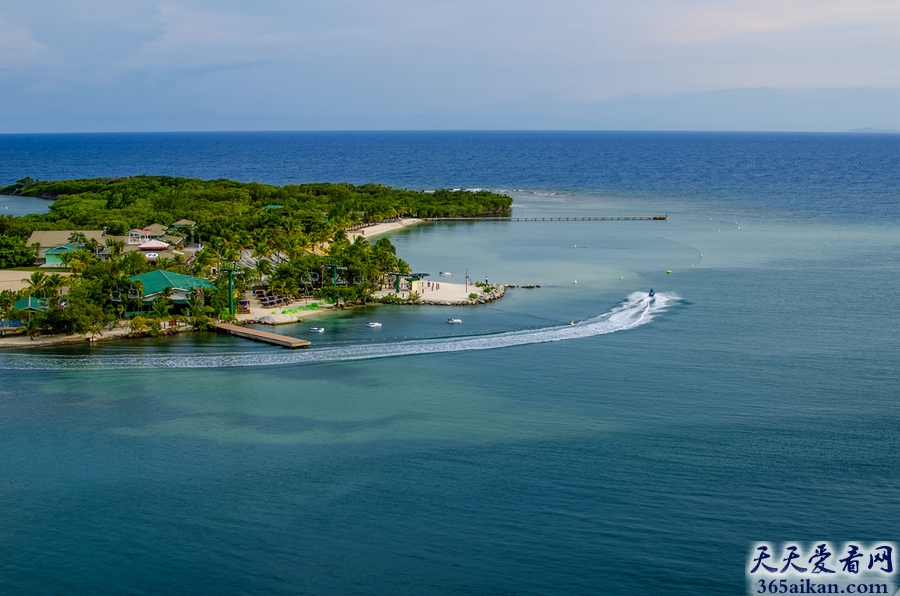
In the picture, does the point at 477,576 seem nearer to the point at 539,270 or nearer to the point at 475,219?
the point at 539,270

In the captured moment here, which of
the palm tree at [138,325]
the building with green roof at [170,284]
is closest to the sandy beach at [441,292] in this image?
the building with green roof at [170,284]

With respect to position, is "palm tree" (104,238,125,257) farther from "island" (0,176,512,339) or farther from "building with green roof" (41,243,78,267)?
"building with green roof" (41,243,78,267)

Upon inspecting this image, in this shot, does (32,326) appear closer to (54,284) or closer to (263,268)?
(54,284)

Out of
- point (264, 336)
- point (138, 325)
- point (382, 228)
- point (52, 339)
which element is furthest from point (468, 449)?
point (382, 228)

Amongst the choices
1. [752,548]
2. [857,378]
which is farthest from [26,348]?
[857,378]

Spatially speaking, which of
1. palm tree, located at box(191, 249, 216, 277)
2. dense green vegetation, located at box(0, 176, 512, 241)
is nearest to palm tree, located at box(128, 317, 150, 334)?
palm tree, located at box(191, 249, 216, 277)

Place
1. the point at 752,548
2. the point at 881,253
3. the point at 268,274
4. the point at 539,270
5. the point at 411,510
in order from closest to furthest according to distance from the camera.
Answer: the point at 752,548
the point at 411,510
the point at 268,274
the point at 539,270
the point at 881,253
